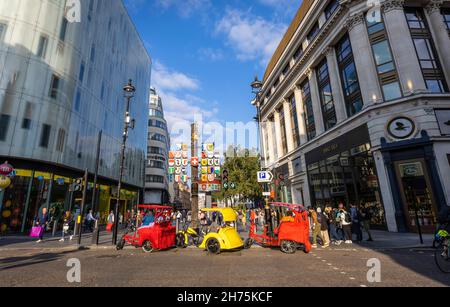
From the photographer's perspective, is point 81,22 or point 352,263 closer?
point 352,263

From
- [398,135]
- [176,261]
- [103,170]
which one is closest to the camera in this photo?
[176,261]

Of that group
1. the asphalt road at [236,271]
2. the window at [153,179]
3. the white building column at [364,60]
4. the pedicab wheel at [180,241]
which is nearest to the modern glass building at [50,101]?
the asphalt road at [236,271]

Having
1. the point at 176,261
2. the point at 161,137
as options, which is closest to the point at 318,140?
the point at 176,261

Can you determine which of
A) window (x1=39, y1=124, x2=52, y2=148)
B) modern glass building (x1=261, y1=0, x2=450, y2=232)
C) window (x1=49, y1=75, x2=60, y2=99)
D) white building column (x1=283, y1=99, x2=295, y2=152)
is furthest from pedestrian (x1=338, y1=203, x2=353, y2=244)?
window (x1=49, y1=75, x2=60, y2=99)

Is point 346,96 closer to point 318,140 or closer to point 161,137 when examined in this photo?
point 318,140

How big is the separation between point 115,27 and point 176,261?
32057 mm

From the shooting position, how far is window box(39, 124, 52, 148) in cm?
1860

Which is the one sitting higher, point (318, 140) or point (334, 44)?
point (334, 44)

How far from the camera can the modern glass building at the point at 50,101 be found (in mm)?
17781

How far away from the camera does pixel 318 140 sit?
2392 cm

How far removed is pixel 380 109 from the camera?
55.3 feet

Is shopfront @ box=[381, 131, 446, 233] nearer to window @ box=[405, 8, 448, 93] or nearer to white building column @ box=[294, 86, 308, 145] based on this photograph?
window @ box=[405, 8, 448, 93]

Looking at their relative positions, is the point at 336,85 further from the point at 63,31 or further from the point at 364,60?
the point at 63,31

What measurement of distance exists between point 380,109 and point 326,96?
25.3 feet
